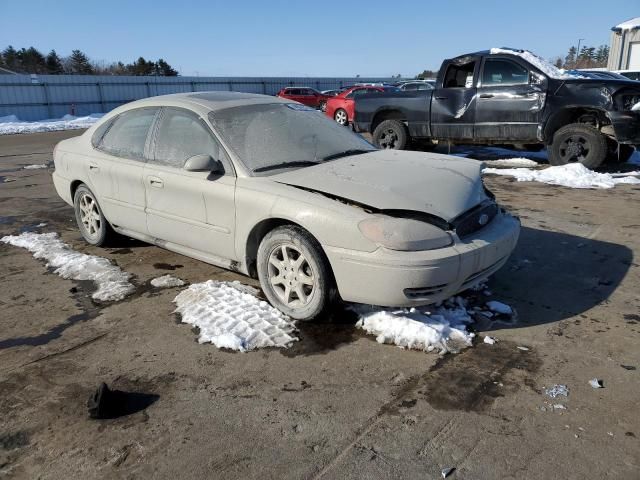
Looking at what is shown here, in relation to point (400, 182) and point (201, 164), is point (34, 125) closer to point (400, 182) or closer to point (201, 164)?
point (201, 164)

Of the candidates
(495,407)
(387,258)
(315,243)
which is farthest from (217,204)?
(495,407)

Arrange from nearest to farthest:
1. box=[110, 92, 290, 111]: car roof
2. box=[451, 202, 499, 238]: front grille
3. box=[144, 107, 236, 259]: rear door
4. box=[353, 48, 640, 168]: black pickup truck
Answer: box=[451, 202, 499, 238]: front grille → box=[144, 107, 236, 259]: rear door → box=[110, 92, 290, 111]: car roof → box=[353, 48, 640, 168]: black pickup truck

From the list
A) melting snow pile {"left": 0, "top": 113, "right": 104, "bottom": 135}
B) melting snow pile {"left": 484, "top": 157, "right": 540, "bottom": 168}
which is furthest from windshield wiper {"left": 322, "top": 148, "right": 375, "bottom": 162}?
melting snow pile {"left": 0, "top": 113, "right": 104, "bottom": 135}

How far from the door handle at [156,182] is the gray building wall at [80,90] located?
26764 millimetres

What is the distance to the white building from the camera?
2991 centimetres

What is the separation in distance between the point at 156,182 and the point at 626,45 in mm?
34537

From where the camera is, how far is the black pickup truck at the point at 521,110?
809 cm

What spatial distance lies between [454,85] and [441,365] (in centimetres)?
796

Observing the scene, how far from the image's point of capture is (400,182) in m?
3.49

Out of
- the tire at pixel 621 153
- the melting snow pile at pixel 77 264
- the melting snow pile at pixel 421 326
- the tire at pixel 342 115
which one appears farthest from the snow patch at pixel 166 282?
the tire at pixel 342 115

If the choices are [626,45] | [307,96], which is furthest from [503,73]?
[626,45]

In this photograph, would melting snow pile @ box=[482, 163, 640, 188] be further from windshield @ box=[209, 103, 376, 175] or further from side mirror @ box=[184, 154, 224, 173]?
side mirror @ box=[184, 154, 224, 173]

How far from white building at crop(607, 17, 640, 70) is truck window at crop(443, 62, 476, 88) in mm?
26444

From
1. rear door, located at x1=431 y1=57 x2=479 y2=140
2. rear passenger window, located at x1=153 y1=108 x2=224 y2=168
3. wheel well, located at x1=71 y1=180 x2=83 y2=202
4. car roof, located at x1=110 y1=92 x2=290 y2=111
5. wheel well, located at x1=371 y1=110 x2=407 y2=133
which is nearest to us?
rear passenger window, located at x1=153 y1=108 x2=224 y2=168
